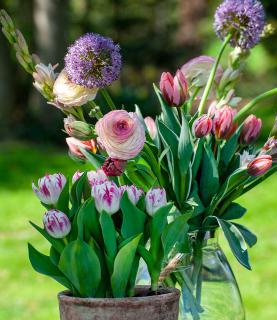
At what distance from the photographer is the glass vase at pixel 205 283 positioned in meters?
1.70

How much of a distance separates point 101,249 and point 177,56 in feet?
47.4

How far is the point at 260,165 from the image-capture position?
5.43ft

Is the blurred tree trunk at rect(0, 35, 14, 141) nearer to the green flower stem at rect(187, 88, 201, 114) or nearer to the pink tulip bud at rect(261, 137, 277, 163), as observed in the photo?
the green flower stem at rect(187, 88, 201, 114)

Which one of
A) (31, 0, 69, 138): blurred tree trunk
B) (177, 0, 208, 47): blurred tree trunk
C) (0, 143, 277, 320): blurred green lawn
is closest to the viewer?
(0, 143, 277, 320): blurred green lawn

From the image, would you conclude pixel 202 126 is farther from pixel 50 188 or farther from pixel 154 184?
pixel 50 188

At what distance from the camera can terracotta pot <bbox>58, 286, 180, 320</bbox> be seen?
141cm

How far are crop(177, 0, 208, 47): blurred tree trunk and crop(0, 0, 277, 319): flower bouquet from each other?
13.6 metres

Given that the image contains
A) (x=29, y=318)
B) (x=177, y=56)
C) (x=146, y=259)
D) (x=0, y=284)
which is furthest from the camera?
(x=177, y=56)

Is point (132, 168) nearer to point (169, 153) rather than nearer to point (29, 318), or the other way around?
point (169, 153)

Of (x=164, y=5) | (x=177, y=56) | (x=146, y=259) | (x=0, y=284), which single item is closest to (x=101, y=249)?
(x=146, y=259)

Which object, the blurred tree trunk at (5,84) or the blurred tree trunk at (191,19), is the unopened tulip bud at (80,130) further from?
the blurred tree trunk at (191,19)

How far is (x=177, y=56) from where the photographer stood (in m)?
15.8

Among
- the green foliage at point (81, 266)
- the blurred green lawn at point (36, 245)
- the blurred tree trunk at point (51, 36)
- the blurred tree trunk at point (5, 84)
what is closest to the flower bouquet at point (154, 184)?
the green foliage at point (81, 266)

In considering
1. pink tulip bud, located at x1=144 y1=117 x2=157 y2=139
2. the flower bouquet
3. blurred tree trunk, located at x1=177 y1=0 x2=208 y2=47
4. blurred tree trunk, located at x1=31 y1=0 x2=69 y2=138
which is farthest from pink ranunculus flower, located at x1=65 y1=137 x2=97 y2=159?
blurred tree trunk, located at x1=177 y1=0 x2=208 y2=47
